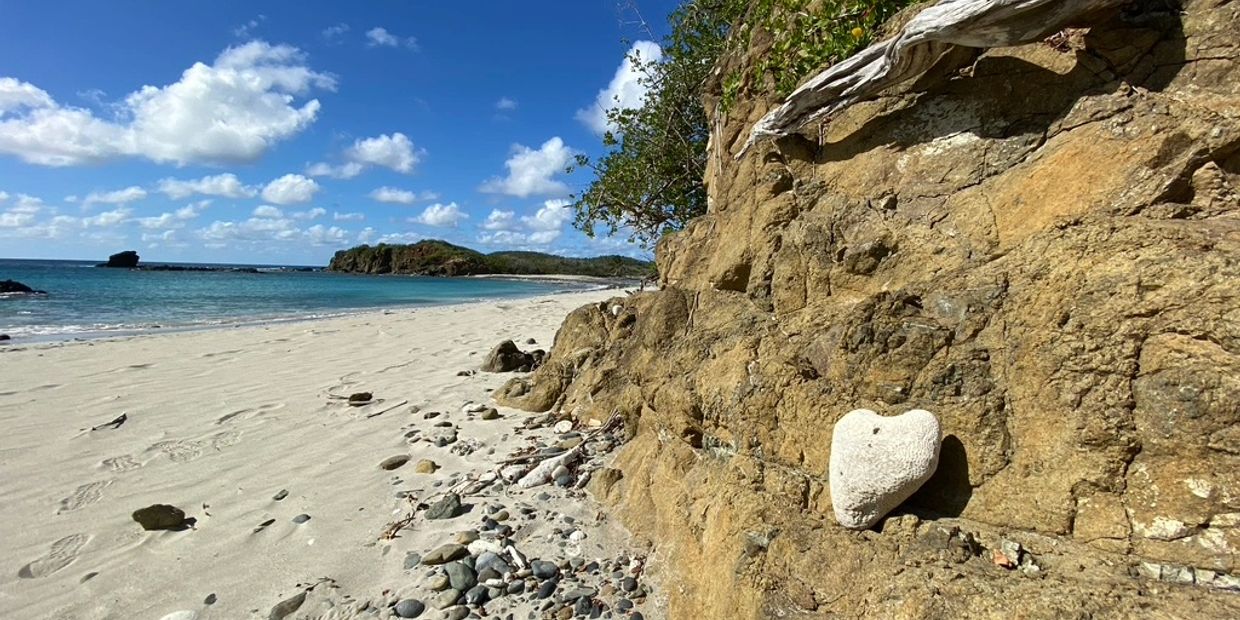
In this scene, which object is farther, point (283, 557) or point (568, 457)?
point (568, 457)

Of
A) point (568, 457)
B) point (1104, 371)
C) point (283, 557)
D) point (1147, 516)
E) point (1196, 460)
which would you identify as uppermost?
point (1104, 371)

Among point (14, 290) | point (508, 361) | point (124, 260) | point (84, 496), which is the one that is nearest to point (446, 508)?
point (84, 496)

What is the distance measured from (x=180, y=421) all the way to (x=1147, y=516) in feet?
30.9

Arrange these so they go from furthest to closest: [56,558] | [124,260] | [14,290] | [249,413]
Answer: [124,260], [14,290], [249,413], [56,558]

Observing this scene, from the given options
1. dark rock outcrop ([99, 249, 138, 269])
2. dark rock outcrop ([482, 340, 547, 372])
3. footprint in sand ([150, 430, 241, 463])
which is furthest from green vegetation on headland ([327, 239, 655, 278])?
footprint in sand ([150, 430, 241, 463])

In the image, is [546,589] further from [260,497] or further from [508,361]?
[508,361]

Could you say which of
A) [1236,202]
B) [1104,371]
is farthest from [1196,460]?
[1236,202]

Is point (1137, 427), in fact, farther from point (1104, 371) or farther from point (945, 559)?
point (945, 559)

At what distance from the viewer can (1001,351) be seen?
2730mm

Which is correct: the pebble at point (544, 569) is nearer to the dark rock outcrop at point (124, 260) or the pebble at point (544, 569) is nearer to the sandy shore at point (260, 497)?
the sandy shore at point (260, 497)

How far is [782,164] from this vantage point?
4.34 m

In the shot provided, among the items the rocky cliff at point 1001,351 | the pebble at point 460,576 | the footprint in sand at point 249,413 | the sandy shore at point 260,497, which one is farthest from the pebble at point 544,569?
the footprint in sand at point 249,413

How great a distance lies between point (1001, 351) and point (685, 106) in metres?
6.70

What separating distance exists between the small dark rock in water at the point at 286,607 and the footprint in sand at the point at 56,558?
2031 millimetres
